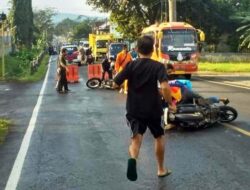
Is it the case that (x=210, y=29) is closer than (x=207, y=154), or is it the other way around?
(x=207, y=154)

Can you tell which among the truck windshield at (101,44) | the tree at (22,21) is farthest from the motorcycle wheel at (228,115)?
the tree at (22,21)

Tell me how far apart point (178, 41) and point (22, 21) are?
3712 centimetres

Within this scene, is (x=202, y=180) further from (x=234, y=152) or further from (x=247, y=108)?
(x=247, y=108)

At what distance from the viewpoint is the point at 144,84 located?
7.34 m

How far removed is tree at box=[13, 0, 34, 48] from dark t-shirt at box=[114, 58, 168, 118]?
57.3m

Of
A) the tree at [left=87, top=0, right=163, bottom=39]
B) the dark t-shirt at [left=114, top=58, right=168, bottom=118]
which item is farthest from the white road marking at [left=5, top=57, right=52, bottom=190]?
the tree at [left=87, top=0, right=163, bottom=39]

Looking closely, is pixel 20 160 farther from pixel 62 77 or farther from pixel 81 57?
pixel 81 57

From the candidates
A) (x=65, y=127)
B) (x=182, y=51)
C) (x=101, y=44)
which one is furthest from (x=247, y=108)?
(x=101, y=44)

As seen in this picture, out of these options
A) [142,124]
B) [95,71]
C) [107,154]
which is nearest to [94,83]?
[95,71]

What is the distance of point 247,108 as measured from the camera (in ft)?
52.4

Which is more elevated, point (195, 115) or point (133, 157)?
point (133, 157)

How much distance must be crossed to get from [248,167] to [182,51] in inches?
879

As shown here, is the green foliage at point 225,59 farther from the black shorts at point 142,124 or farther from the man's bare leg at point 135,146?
the man's bare leg at point 135,146

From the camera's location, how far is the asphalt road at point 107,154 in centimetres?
760
